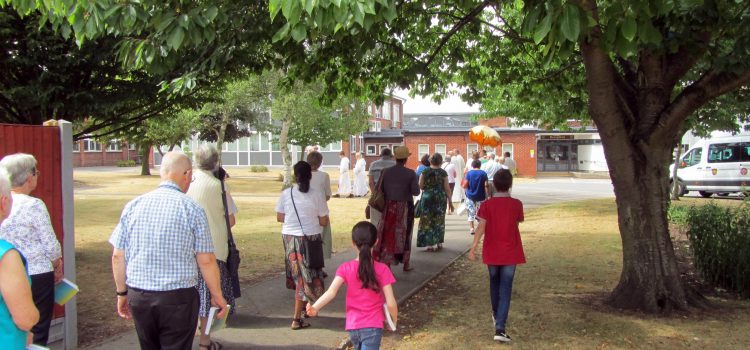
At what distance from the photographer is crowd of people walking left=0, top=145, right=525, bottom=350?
10.8 feet

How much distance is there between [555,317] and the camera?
6211mm

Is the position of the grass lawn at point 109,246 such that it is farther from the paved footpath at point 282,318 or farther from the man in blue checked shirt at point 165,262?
the man in blue checked shirt at point 165,262

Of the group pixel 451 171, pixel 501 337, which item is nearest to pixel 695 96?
pixel 501 337

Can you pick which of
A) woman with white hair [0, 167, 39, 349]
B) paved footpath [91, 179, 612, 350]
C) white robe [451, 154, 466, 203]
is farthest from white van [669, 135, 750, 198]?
woman with white hair [0, 167, 39, 349]

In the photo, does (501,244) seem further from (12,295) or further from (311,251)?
(12,295)

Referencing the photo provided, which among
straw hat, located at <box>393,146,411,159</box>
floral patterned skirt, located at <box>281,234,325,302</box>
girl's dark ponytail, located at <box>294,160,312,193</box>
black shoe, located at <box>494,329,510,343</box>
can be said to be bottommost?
black shoe, located at <box>494,329,510,343</box>

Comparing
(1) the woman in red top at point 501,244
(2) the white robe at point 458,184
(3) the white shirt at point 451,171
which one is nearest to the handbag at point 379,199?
(1) the woman in red top at point 501,244

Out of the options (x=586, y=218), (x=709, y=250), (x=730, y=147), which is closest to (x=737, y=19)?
(x=709, y=250)

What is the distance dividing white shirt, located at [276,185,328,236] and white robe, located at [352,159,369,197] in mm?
15789

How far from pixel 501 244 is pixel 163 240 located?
3145 mm

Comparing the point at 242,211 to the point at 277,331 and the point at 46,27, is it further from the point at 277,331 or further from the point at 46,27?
the point at 277,331

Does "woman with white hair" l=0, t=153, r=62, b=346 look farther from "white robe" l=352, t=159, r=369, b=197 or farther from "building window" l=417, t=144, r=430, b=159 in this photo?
"building window" l=417, t=144, r=430, b=159

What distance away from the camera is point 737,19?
6.30 metres

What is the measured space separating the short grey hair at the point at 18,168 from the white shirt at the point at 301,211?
7.98ft
